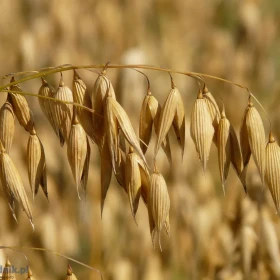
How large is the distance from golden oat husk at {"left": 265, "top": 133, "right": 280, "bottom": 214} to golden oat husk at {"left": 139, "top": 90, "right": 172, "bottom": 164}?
0.17 m

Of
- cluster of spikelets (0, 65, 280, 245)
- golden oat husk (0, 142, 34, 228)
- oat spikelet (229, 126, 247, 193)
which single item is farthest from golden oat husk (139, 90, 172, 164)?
golden oat husk (0, 142, 34, 228)

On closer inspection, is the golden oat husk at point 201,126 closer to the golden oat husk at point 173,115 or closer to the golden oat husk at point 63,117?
the golden oat husk at point 173,115

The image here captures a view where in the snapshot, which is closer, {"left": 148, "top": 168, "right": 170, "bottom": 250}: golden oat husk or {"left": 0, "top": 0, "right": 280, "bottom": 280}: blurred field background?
{"left": 148, "top": 168, "right": 170, "bottom": 250}: golden oat husk

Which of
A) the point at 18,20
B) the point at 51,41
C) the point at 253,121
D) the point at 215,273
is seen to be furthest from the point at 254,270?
the point at 18,20

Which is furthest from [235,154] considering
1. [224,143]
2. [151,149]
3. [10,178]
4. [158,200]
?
[151,149]

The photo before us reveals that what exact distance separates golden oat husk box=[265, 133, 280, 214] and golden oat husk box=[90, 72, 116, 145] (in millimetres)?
275

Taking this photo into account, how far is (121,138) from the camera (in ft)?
3.55

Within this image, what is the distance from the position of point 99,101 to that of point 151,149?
102 cm

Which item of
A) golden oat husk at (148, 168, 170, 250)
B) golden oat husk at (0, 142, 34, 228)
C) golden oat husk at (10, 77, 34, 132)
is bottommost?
golden oat husk at (148, 168, 170, 250)

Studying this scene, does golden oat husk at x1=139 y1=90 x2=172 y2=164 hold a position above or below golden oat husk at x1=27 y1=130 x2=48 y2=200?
above

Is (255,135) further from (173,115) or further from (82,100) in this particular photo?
(82,100)

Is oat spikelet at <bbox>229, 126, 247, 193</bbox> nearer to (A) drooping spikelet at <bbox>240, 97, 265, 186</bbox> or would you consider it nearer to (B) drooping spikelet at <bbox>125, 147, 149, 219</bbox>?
(A) drooping spikelet at <bbox>240, 97, 265, 186</bbox>

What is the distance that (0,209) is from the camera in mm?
1861

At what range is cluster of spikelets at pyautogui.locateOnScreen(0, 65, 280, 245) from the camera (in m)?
1.04
